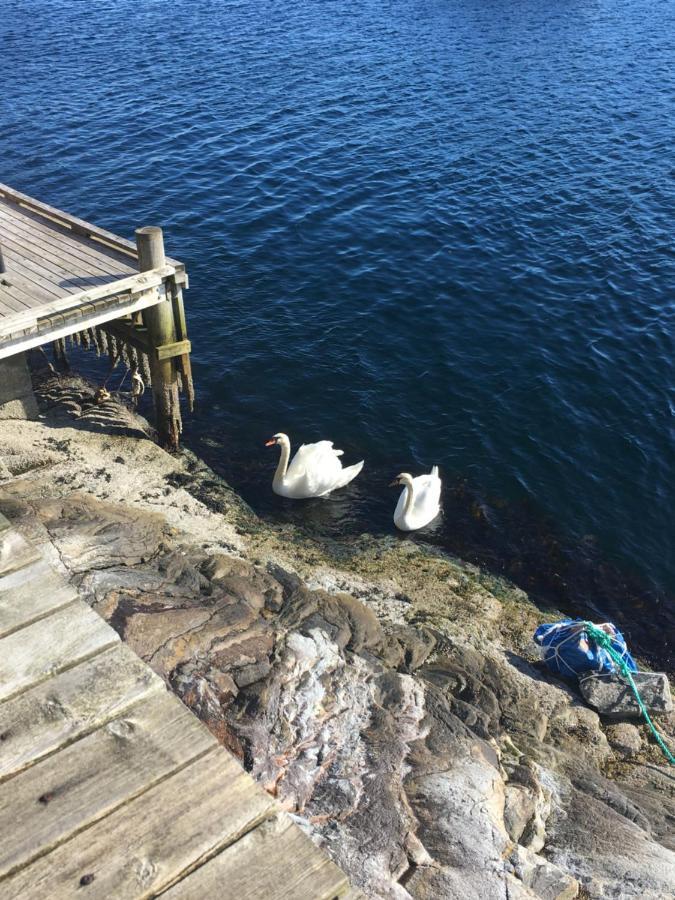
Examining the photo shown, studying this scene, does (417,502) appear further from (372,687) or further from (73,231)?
(73,231)

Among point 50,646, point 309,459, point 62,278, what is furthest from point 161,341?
point 50,646

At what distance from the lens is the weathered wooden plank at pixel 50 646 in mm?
3707

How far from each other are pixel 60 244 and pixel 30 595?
11860mm

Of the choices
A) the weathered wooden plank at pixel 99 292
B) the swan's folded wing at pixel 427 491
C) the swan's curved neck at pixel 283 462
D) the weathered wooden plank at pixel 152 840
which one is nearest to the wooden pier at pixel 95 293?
the weathered wooden plank at pixel 99 292

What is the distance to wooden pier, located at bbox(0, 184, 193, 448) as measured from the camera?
12164 mm

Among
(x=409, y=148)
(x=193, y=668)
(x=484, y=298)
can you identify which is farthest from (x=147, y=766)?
(x=409, y=148)

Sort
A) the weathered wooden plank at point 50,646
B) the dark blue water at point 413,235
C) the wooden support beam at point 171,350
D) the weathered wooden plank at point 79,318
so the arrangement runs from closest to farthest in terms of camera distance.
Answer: the weathered wooden plank at point 50,646 → the weathered wooden plank at point 79,318 → the wooden support beam at point 171,350 → the dark blue water at point 413,235

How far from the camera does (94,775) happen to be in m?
3.31

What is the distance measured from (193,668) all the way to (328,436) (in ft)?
30.3

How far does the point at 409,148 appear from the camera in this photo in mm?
28938

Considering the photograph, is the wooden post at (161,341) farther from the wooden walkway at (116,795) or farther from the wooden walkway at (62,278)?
the wooden walkway at (116,795)

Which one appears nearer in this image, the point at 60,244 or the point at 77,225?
the point at 60,244

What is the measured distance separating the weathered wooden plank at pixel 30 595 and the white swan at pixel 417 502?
9770 mm

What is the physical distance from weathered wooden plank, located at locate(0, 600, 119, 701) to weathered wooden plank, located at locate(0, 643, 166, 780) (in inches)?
2.0
